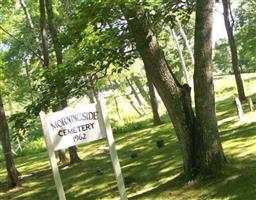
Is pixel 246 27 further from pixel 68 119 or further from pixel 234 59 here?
pixel 68 119

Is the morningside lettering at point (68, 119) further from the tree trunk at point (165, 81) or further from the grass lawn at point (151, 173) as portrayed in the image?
the grass lawn at point (151, 173)

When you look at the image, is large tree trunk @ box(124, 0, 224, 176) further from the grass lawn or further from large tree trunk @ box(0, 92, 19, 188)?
large tree trunk @ box(0, 92, 19, 188)

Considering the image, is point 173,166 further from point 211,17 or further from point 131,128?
point 131,128

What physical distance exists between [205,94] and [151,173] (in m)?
4.11

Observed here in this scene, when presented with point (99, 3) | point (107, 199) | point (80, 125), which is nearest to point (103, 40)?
point (99, 3)

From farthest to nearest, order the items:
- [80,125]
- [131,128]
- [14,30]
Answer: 1. [14,30]
2. [131,128]
3. [80,125]

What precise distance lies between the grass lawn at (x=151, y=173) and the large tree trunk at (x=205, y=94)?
1.25ft

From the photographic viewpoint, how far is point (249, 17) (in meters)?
46.2

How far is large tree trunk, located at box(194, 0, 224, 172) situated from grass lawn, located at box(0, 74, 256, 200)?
38cm

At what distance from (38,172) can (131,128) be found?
31.5 feet

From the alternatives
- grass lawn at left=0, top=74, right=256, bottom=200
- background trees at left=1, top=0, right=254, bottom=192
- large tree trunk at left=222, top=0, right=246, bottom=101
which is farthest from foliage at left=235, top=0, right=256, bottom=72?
background trees at left=1, top=0, right=254, bottom=192

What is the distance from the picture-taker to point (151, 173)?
1243cm

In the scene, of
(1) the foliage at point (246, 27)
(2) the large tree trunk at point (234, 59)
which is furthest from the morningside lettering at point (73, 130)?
(1) the foliage at point (246, 27)

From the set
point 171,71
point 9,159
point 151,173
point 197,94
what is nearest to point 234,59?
point 151,173
